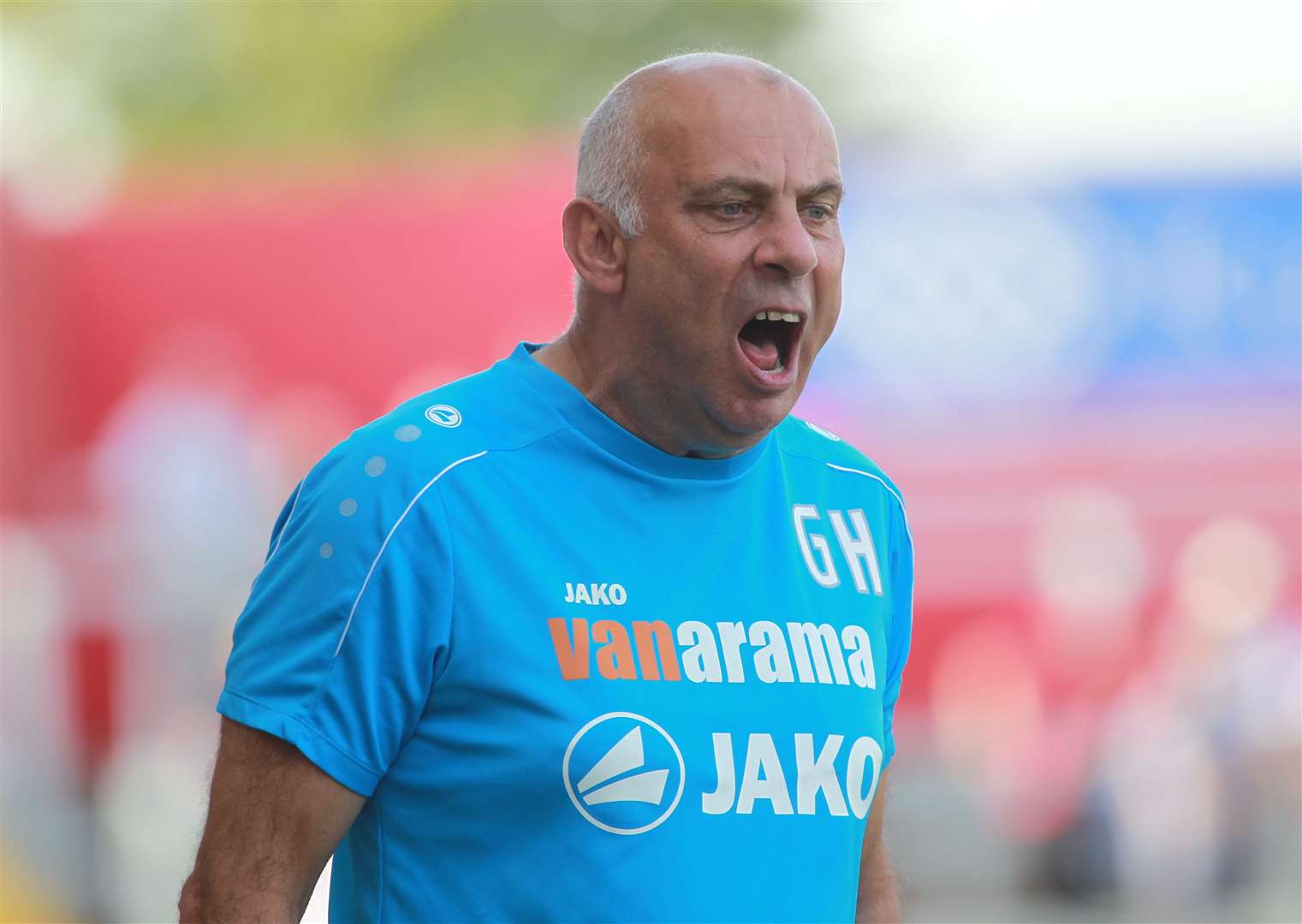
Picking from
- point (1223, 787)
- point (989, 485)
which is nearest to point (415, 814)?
point (989, 485)

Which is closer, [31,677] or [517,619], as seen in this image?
[517,619]

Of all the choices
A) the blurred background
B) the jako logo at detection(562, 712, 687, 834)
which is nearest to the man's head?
the jako logo at detection(562, 712, 687, 834)

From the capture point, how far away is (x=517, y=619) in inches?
98.3

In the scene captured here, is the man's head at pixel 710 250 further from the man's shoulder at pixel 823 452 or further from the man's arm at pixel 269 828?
the man's arm at pixel 269 828

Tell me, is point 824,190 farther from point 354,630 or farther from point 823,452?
point 354,630

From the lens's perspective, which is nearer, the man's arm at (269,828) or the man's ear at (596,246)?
the man's arm at (269,828)

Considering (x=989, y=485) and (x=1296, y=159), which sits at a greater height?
(x=1296, y=159)

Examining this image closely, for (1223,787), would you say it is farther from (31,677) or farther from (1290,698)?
(31,677)

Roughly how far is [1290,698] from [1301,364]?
5.55 ft

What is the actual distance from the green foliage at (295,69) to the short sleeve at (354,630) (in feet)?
75.7

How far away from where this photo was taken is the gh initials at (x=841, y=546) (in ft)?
9.27

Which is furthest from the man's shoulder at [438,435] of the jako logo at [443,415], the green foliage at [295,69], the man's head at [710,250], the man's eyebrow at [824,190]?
the green foliage at [295,69]

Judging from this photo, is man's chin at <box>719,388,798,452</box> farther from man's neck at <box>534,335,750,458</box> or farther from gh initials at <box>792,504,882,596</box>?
gh initials at <box>792,504,882,596</box>

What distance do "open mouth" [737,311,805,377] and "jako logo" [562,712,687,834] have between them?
58 centimetres
